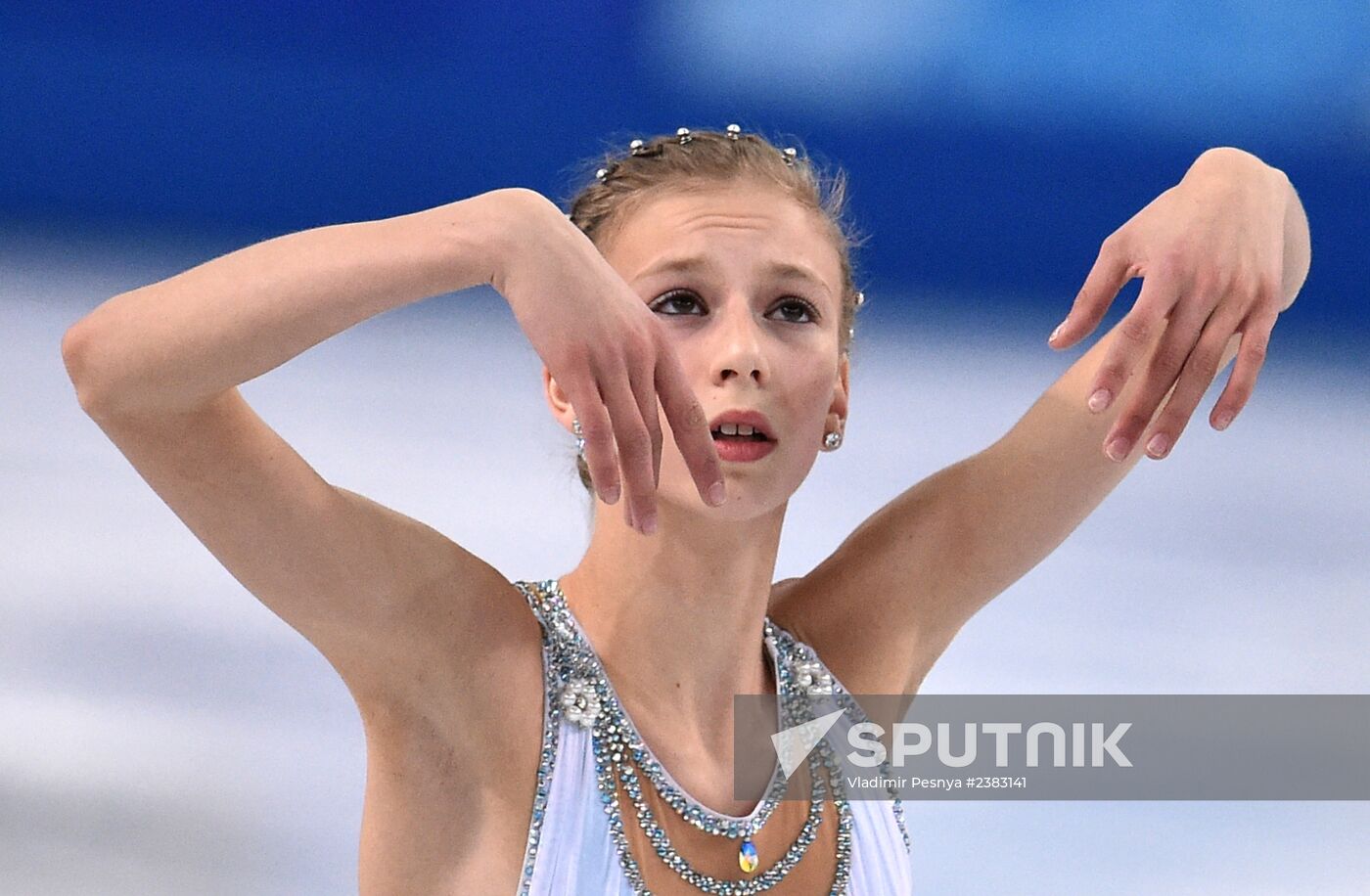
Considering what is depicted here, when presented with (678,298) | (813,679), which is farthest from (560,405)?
(813,679)

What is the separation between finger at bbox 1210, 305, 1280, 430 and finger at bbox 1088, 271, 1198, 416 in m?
0.08

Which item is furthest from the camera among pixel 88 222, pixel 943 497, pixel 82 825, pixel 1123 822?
pixel 88 222

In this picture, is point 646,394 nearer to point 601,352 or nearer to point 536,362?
point 601,352

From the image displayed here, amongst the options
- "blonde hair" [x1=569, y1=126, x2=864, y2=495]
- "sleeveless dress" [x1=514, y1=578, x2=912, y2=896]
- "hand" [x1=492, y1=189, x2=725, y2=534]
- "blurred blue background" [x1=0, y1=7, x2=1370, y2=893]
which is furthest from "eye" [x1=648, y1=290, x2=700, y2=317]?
"blurred blue background" [x1=0, y1=7, x2=1370, y2=893]

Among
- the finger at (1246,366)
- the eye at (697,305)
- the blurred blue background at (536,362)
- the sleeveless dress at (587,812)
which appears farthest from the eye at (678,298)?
the blurred blue background at (536,362)

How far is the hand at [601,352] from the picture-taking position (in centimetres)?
139

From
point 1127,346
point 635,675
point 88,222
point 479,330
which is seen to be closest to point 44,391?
point 88,222

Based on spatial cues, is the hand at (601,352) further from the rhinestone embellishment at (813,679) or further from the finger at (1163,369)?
the rhinestone embellishment at (813,679)

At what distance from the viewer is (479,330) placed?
3.34 metres

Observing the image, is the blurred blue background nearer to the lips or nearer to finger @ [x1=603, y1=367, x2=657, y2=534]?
the lips

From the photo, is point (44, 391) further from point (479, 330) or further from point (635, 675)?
point (635, 675)

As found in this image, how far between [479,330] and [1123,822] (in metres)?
1.45

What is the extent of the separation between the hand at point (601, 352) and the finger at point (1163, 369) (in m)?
0.44

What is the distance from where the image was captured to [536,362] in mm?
3172
